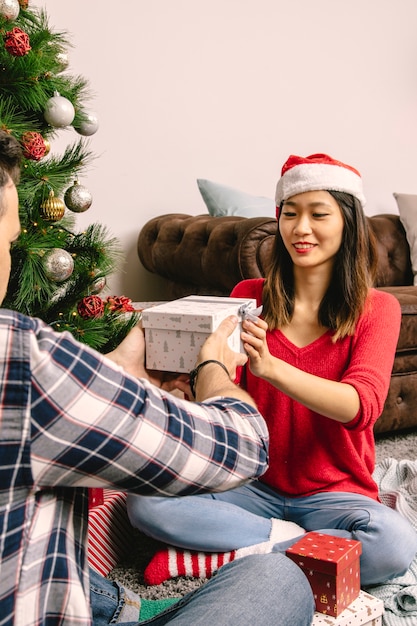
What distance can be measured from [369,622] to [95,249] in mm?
1075

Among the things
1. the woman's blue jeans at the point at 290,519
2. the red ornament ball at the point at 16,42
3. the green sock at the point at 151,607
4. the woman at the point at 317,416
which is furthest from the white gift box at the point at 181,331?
the red ornament ball at the point at 16,42

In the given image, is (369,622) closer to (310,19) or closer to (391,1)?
(310,19)

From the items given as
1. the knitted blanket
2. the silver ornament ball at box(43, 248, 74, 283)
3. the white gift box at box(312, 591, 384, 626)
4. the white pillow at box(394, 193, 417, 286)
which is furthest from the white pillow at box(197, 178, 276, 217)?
the white gift box at box(312, 591, 384, 626)

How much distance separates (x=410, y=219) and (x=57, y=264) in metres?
2.10

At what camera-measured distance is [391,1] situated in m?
3.72

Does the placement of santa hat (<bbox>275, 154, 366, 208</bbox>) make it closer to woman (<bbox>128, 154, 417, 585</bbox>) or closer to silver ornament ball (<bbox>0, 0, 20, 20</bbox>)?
woman (<bbox>128, 154, 417, 585</bbox>)

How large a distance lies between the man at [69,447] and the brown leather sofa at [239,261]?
5.13 feet

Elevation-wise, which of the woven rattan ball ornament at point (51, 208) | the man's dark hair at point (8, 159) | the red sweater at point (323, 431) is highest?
the man's dark hair at point (8, 159)

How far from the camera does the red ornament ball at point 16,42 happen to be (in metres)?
1.53

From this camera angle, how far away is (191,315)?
48.9 inches

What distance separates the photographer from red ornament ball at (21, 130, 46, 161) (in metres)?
1.59

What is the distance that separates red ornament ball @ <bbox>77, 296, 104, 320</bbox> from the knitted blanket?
0.90 metres

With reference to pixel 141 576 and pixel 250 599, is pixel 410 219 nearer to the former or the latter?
pixel 141 576

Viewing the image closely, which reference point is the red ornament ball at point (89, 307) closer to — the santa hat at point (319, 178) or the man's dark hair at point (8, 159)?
the santa hat at point (319, 178)
